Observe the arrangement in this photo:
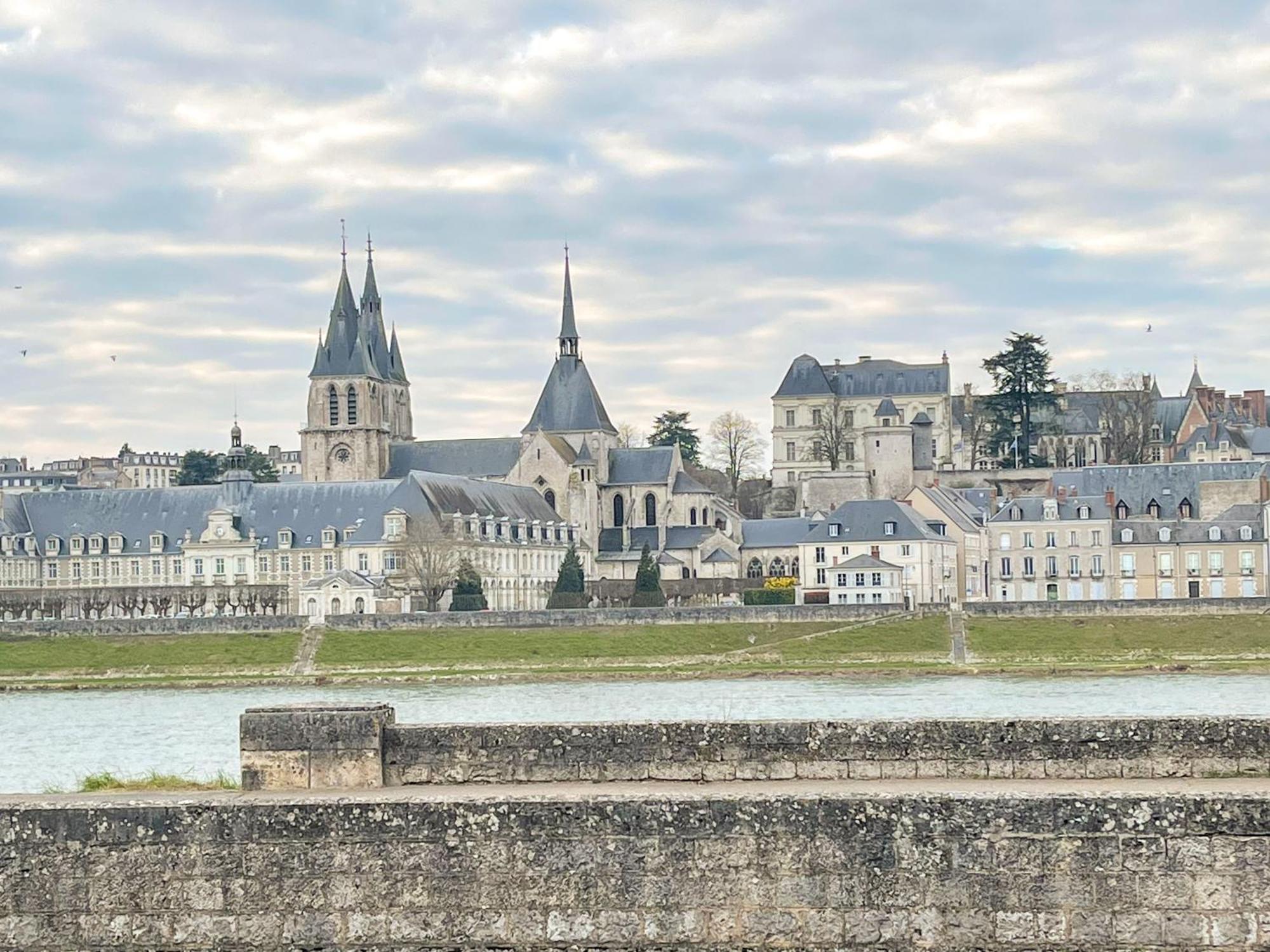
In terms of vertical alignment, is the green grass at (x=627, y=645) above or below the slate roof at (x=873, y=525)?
below

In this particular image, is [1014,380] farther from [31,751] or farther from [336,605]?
[31,751]

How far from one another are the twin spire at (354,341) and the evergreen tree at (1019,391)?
3731 centimetres

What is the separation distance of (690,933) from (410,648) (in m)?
58.2

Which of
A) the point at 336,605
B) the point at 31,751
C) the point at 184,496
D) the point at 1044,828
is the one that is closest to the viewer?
the point at 1044,828

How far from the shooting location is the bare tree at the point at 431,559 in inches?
3332

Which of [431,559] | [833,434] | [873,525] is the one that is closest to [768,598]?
[873,525]

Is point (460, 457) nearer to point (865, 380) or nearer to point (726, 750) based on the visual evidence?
point (865, 380)

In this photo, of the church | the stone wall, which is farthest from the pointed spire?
the stone wall

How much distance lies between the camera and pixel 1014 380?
390ft

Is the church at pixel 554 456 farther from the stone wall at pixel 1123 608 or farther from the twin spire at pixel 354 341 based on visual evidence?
the stone wall at pixel 1123 608

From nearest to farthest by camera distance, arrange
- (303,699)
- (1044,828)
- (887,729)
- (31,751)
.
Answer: (1044,828), (887,729), (31,751), (303,699)

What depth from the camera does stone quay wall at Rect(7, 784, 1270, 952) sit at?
8.45m

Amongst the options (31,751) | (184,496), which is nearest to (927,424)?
(184,496)

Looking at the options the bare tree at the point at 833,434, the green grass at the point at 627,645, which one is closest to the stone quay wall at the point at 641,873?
the green grass at the point at 627,645
